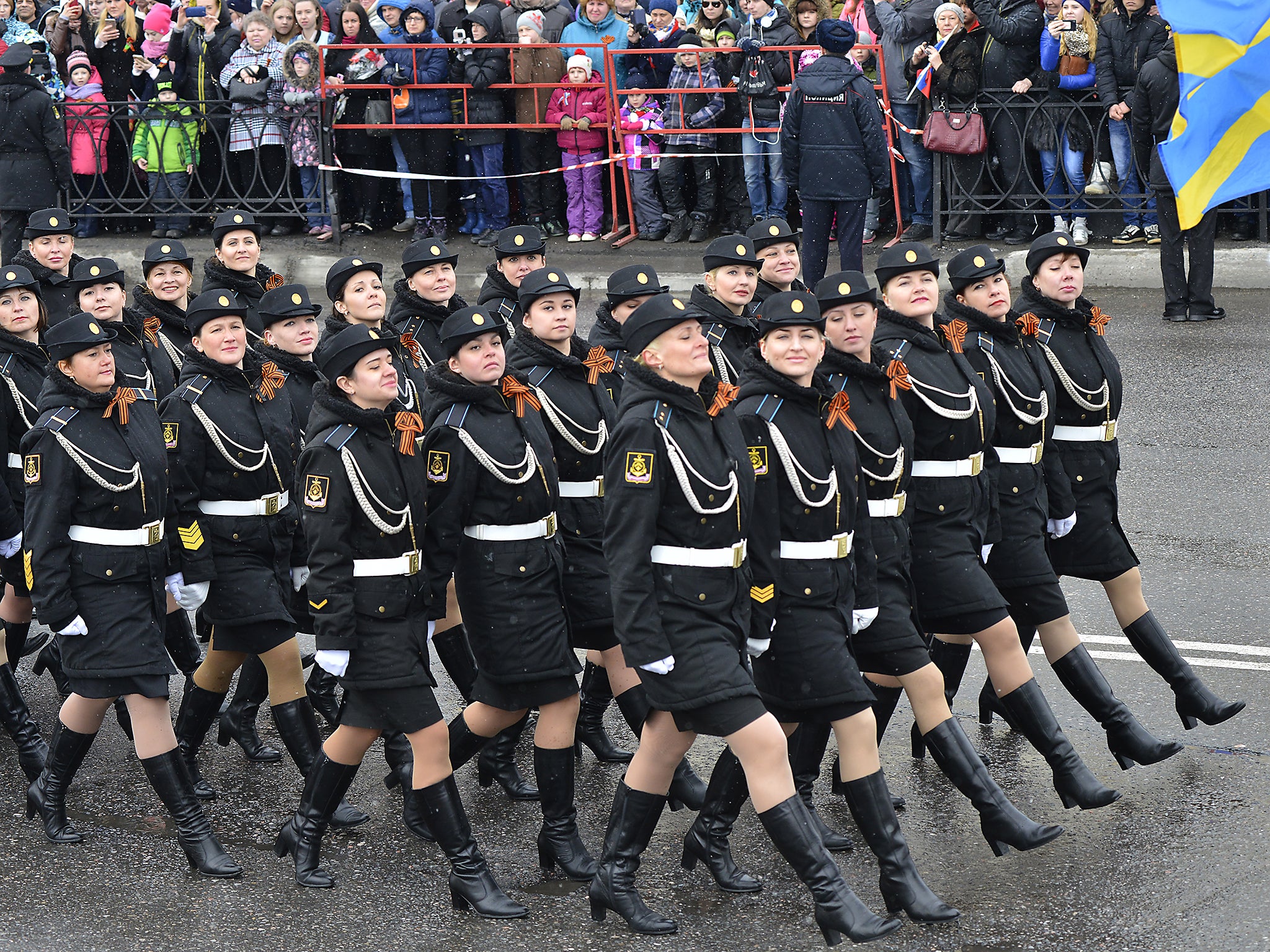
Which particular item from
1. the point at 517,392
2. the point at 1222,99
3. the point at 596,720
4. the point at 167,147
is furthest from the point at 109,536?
the point at 167,147

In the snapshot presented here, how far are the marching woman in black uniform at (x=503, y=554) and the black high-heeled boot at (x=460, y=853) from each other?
0.34m

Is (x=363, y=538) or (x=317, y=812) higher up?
(x=363, y=538)

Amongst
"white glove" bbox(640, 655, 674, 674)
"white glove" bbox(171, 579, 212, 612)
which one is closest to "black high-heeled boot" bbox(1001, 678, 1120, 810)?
"white glove" bbox(640, 655, 674, 674)

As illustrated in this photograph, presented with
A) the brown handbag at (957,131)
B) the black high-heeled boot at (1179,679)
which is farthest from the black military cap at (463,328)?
the brown handbag at (957,131)

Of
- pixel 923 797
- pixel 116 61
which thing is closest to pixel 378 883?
pixel 923 797

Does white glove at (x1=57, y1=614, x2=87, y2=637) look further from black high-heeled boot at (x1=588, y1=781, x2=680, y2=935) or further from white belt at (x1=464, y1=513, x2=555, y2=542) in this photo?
black high-heeled boot at (x1=588, y1=781, x2=680, y2=935)

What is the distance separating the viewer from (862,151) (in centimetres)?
1388

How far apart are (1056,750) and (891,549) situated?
0.99 metres

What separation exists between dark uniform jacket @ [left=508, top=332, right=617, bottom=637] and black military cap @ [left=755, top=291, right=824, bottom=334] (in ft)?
3.80

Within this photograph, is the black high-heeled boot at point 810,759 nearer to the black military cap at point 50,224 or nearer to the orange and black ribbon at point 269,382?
the orange and black ribbon at point 269,382

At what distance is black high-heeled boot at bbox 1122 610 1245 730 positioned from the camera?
7145mm

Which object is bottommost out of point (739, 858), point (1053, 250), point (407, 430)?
point (739, 858)

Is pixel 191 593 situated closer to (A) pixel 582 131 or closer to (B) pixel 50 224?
(B) pixel 50 224

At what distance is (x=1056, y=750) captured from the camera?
21.3 feet
